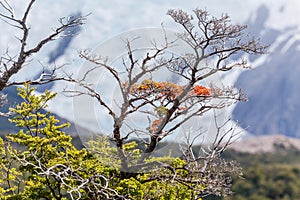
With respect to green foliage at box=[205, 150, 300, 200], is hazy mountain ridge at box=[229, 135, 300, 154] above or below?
above

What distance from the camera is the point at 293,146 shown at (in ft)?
571

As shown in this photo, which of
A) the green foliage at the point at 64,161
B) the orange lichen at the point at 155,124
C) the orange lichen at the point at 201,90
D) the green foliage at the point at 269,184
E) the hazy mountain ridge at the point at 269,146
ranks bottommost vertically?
the green foliage at the point at 64,161

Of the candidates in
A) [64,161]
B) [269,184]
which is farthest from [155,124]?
[269,184]

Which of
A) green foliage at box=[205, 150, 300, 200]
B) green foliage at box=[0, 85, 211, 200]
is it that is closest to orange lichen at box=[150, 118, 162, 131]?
green foliage at box=[0, 85, 211, 200]

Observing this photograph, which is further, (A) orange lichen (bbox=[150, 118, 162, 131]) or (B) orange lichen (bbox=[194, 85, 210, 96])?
(B) orange lichen (bbox=[194, 85, 210, 96])

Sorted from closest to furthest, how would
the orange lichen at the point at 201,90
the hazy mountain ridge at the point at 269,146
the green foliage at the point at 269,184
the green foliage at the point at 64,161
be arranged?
the green foliage at the point at 64,161
the orange lichen at the point at 201,90
the green foliage at the point at 269,184
the hazy mountain ridge at the point at 269,146

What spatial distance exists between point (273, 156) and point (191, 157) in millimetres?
154500

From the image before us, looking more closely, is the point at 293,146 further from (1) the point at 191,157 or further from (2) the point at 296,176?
(1) the point at 191,157

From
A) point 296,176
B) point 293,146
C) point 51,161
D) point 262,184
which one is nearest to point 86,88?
point 51,161

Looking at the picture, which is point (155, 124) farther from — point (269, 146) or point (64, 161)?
Answer: point (269, 146)

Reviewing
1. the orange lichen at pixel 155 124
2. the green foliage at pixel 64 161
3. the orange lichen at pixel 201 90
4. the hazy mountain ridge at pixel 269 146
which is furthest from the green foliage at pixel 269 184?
the orange lichen at pixel 155 124

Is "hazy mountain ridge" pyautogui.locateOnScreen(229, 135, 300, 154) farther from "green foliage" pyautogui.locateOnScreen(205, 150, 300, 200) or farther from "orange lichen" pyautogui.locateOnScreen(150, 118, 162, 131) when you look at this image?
"orange lichen" pyautogui.locateOnScreen(150, 118, 162, 131)

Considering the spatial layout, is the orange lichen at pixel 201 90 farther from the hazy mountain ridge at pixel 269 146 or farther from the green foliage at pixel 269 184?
the hazy mountain ridge at pixel 269 146

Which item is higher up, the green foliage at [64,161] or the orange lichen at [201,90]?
the orange lichen at [201,90]
